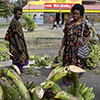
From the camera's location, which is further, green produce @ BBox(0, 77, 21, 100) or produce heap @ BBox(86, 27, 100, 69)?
produce heap @ BBox(86, 27, 100, 69)

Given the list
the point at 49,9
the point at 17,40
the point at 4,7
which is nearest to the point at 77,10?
the point at 17,40

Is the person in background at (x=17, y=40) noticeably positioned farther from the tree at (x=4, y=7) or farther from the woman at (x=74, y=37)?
the tree at (x=4, y=7)

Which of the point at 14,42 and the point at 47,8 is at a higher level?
the point at 47,8

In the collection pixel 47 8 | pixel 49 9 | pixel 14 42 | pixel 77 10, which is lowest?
pixel 14 42

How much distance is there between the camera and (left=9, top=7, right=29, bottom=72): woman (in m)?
3.09

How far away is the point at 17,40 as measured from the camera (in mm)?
3127

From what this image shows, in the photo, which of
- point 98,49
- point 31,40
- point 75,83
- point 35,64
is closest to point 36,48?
point 31,40

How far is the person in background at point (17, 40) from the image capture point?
3.09m

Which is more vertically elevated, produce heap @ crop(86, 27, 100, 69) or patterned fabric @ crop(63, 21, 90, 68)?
patterned fabric @ crop(63, 21, 90, 68)

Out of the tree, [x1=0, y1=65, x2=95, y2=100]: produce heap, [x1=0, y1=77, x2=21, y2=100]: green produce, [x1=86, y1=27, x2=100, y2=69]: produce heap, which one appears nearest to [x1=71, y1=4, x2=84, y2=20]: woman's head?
[x1=86, y1=27, x2=100, y2=69]: produce heap

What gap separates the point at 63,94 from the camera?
0.61m

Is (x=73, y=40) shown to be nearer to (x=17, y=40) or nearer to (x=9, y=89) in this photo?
(x=17, y=40)

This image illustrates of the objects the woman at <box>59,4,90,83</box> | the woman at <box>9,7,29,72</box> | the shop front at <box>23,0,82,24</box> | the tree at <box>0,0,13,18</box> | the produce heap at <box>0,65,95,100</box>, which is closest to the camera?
the produce heap at <box>0,65,95,100</box>

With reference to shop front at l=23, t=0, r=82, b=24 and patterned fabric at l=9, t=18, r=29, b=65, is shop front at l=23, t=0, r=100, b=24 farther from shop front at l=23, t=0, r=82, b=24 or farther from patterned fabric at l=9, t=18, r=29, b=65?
patterned fabric at l=9, t=18, r=29, b=65
